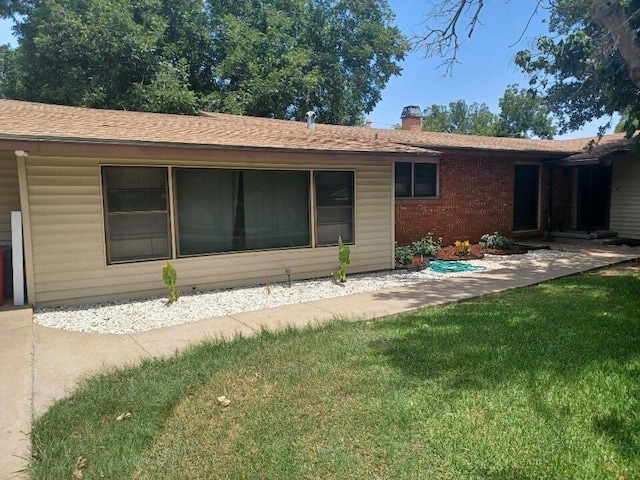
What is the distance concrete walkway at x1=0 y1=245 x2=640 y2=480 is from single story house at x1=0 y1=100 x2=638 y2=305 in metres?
1.33

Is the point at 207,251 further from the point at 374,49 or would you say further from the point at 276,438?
the point at 374,49

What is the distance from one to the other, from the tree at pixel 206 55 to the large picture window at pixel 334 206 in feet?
25.7

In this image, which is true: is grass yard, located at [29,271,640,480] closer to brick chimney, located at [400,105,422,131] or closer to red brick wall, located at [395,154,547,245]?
red brick wall, located at [395,154,547,245]

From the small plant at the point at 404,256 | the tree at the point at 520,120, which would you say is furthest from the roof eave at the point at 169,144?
the tree at the point at 520,120

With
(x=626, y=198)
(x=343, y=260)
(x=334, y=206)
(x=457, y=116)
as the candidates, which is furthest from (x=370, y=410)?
(x=457, y=116)

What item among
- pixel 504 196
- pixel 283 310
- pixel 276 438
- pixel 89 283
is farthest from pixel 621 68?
pixel 89 283

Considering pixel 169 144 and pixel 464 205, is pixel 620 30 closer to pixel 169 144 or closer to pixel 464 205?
pixel 464 205

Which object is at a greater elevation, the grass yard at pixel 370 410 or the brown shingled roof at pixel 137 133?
the brown shingled roof at pixel 137 133

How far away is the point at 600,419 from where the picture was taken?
3174 mm

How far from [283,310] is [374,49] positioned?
21.3m

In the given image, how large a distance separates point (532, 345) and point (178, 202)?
575cm

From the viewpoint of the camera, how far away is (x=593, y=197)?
15.2 meters

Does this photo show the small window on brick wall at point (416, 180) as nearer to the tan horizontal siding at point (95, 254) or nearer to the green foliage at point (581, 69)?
the tan horizontal siding at point (95, 254)

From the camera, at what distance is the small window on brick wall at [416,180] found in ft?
39.3
